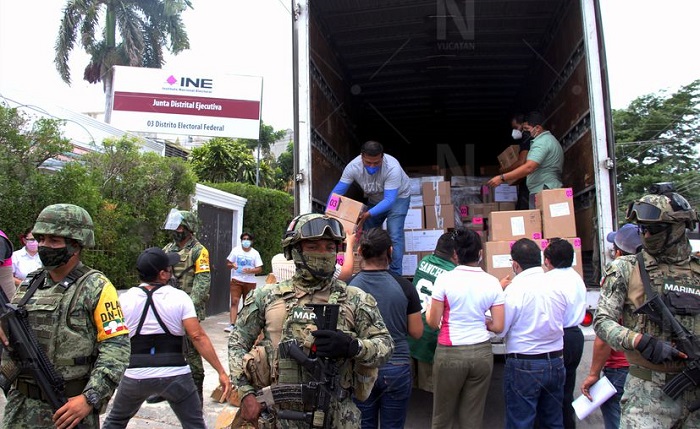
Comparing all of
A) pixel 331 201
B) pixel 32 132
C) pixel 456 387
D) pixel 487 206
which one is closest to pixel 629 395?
pixel 456 387

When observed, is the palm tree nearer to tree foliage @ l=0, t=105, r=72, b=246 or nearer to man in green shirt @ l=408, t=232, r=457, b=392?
tree foliage @ l=0, t=105, r=72, b=246

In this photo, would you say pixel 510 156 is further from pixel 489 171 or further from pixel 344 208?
pixel 344 208

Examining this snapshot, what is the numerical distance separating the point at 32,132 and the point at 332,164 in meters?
3.56

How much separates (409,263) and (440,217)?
2.00 ft

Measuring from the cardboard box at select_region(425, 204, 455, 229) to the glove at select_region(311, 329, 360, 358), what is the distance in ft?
11.3

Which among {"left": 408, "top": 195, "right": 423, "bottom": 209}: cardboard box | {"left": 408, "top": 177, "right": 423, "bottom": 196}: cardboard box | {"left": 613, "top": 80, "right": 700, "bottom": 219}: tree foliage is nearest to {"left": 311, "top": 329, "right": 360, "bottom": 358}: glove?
{"left": 408, "top": 195, "right": 423, "bottom": 209}: cardboard box

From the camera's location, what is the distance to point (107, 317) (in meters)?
→ 2.24

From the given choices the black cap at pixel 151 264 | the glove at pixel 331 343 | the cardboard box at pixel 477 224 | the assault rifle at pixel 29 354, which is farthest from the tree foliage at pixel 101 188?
the glove at pixel 331 343

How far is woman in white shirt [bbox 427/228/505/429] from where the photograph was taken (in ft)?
10.4

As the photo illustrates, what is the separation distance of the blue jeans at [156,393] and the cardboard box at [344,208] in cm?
185

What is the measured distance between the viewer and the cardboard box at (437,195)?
5.32 metres

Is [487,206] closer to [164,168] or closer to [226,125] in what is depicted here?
[164,168]

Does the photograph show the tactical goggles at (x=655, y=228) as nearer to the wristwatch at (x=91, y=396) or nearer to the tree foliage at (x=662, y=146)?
the wristwatch at (x=91, y=396)

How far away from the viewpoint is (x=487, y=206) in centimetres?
560
